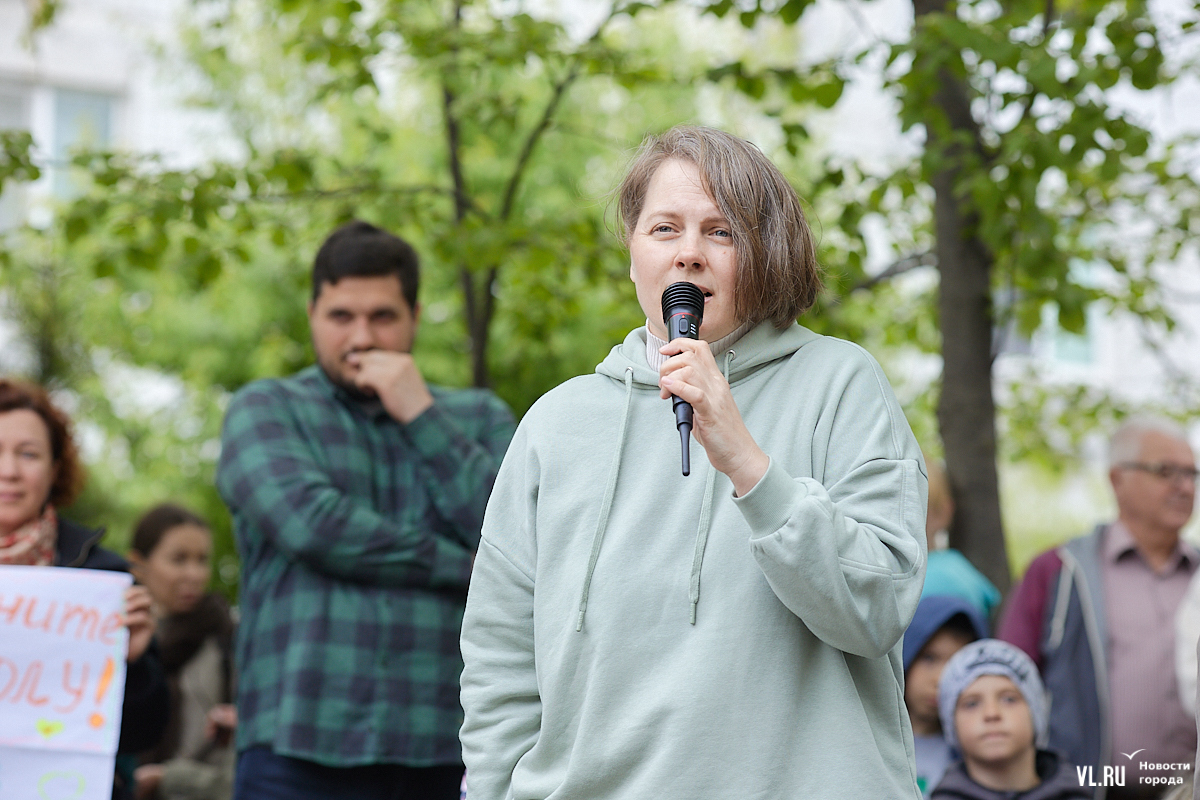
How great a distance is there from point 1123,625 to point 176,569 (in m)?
3.87

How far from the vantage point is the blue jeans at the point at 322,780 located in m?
3.01

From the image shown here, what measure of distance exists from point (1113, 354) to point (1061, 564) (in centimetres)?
Answer: 1558

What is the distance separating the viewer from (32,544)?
3451mm

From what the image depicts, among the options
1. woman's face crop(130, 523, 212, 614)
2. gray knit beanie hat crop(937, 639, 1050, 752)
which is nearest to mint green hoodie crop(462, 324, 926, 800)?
gray knit beanie hat crop(937, 639, 1050, 752)

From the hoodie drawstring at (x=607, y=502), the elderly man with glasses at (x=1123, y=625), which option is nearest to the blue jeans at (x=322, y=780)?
the hoodie drawstring at (x=607, y=502)

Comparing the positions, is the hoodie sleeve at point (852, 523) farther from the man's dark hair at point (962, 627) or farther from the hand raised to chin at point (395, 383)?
the man's dark hair at point (962, 627)

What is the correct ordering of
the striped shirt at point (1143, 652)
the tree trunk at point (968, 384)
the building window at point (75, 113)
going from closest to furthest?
the striped shirt at point (1143, 652) < the tree trunk at point (968, 384) < the building window at point (75, 113)

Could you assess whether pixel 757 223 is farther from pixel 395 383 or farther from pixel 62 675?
pixel 62 675

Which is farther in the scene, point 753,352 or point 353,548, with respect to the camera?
point 353,548

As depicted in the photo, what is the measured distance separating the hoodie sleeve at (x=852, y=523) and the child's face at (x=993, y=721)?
7.55 feet

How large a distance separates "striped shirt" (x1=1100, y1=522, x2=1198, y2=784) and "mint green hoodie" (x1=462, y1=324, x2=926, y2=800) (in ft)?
9.27

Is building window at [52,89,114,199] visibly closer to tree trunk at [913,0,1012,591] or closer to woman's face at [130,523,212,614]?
woman's face at [130,523,212,614]

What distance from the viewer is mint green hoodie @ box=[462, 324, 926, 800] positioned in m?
1.74

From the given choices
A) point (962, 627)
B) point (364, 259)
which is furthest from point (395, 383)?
point (962, 627)
